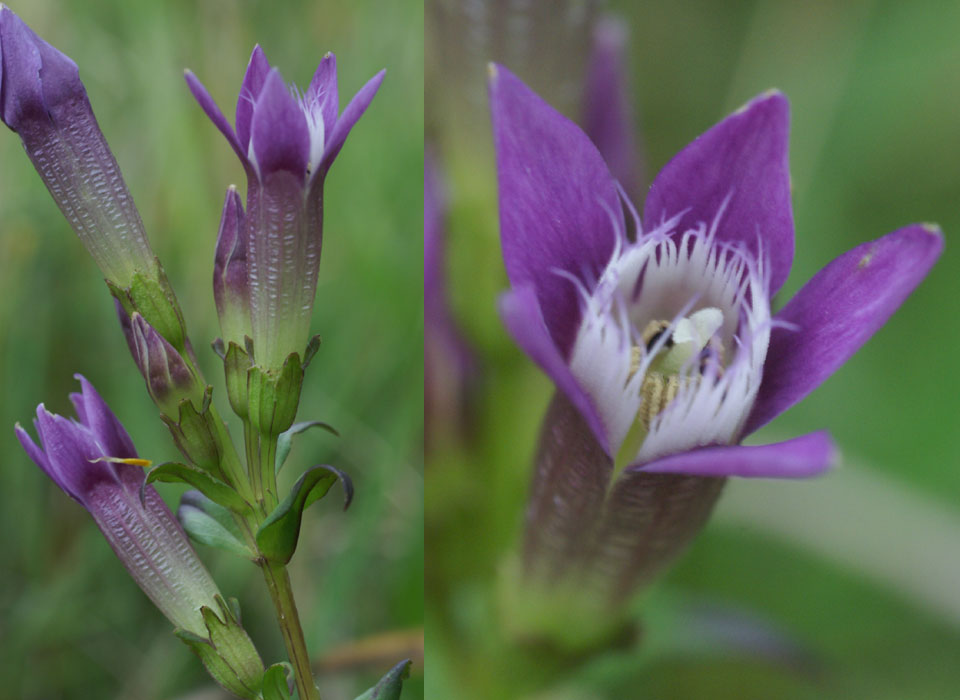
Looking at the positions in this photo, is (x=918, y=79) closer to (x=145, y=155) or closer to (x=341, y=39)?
(x=341, y=39)

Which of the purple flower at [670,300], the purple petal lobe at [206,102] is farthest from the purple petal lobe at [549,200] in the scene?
the purple petal lobe at [206,102]

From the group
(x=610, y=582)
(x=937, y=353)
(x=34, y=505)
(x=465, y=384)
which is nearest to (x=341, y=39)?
(x=465, y=384)

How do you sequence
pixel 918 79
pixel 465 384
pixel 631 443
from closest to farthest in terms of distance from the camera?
1. pixel 631 443
2. pixel 465 384
3. pixel 918 79

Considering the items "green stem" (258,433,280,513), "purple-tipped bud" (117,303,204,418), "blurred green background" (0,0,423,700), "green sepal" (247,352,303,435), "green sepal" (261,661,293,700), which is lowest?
"blurred green background" (0,0,423,700)

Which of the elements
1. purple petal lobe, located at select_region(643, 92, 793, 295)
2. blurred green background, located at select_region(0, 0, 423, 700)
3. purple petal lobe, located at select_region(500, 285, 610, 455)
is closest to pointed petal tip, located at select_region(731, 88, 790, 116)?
purple petal lobe, located at select_region(643, 92, 793, 295)

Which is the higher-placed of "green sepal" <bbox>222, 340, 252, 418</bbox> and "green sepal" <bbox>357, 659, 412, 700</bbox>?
"green sepal" <bbox>222, 340, 252, 418</bbox>

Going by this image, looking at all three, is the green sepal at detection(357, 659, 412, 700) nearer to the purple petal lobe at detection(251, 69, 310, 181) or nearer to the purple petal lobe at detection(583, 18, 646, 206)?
the purple petal lobe at detection(251, 69, 310, 181)

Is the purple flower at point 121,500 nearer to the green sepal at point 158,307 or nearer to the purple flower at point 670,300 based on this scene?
the green sepal at point 158,307
